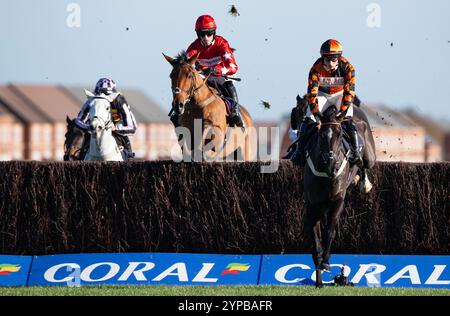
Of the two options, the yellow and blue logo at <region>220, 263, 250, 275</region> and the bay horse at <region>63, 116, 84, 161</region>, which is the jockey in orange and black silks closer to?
the yellow and blue logo at <region>220, 263, 250, 275</region>

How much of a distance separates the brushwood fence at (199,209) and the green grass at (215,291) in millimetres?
1537

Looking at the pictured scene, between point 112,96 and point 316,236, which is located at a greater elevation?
point 112,96

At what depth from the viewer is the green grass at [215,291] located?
38.3ft

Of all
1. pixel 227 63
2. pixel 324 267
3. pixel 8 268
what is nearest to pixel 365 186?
pixel 324 267

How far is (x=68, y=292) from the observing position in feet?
39.3

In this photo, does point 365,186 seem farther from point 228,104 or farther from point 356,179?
point 228,104

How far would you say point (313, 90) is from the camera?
1284cm

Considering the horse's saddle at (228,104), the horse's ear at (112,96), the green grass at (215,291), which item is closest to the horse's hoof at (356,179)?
the green grass at (215,291)

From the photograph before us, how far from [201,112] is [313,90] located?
10.3 feet

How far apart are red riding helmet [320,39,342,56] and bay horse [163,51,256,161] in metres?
2.34

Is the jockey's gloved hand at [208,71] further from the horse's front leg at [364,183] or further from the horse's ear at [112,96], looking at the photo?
the horse's front leg at [364,183]

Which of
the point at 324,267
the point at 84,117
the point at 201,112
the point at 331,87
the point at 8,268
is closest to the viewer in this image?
the point at 324,267

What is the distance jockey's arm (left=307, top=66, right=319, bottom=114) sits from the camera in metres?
12.7
